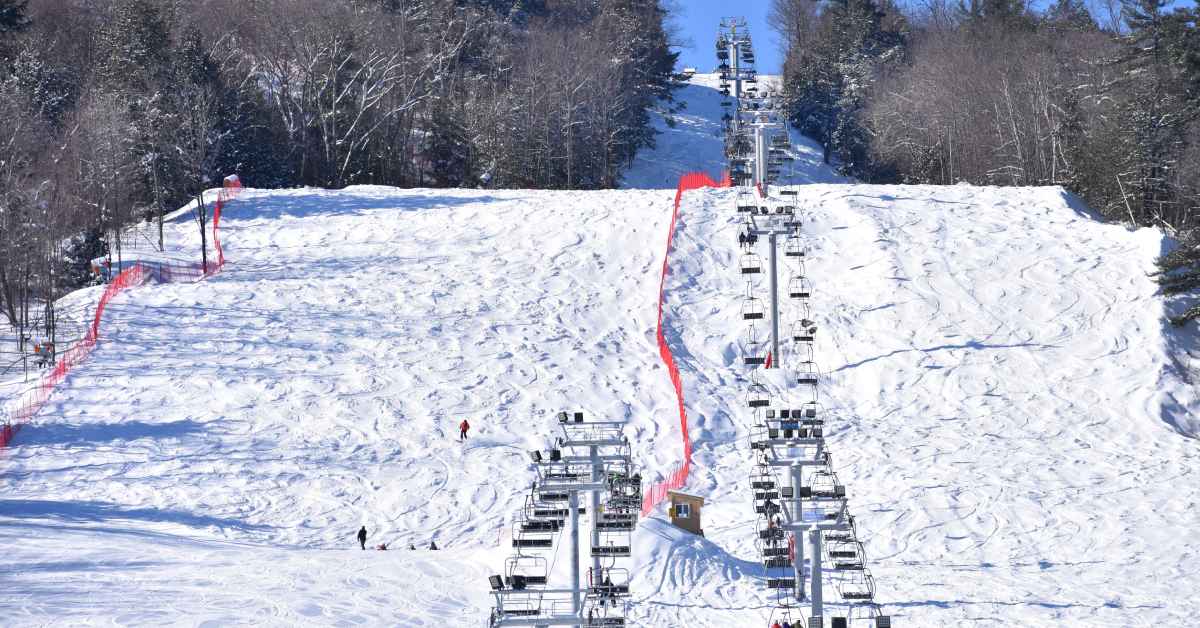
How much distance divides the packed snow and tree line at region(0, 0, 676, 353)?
6.06 meters

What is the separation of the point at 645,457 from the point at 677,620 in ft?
31.9

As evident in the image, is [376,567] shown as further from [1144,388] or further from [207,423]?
[1144,388]

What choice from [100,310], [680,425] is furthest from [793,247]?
[100,310]

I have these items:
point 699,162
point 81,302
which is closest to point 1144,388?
point 81,302

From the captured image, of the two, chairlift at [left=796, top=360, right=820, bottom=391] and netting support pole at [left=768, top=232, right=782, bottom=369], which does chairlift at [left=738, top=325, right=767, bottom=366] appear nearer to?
netting support pole at [left=768, top=232, right=782, bottom=369]

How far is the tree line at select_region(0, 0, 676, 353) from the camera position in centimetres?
5234

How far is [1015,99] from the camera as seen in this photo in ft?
217

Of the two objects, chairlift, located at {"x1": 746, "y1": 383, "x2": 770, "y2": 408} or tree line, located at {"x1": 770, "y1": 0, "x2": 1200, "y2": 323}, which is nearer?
chairlift, located at {"x1": 746, "y1": 383, "x2": 770, "y2": 408}

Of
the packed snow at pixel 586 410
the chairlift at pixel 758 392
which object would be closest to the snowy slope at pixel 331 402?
the packed snow at pixel 586 410

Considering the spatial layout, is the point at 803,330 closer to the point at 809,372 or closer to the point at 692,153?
the point at 809,372

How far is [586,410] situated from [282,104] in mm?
39184

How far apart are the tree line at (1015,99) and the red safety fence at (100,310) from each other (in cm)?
3176

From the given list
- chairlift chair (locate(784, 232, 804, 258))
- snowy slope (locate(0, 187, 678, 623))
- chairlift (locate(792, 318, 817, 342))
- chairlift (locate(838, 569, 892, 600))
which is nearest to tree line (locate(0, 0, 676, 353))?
snowy slope (locate(0, 187, 678, 623))

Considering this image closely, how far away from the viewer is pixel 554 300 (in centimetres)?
4350
